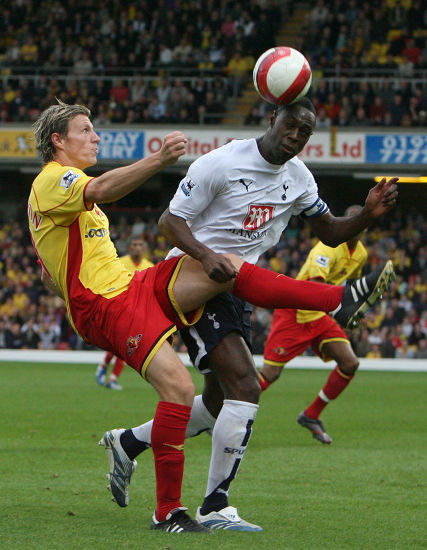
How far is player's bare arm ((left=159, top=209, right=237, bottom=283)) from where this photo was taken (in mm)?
5000

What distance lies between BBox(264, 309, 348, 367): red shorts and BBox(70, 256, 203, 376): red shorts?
471cm

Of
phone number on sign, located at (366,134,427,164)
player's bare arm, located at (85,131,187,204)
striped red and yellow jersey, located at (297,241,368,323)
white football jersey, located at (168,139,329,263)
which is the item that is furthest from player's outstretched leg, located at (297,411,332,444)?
phone number on sign, located at (366,134,427,164)

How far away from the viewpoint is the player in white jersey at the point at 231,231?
518 cm

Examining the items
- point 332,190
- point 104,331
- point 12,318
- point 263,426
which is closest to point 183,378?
point 104,331

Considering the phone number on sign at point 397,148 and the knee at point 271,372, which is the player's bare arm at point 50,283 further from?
the phone number on sign at point 397,148

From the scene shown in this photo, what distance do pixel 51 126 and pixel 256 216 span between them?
4.23 feet

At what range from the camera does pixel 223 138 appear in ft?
82.1

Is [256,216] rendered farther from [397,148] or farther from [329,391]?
[397,148]

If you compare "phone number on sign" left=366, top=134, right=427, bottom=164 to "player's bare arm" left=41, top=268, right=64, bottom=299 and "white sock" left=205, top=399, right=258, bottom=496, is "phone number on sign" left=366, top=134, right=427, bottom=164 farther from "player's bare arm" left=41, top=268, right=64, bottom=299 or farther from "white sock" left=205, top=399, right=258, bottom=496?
"white sock" left=205, top=399, right=258, bottom=496

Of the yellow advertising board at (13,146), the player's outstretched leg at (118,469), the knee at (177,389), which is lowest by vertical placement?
the yellow advertising board at (13,146)

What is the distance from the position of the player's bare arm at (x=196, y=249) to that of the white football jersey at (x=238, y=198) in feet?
0.22

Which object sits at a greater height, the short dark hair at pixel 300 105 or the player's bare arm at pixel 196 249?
the short dark hair at pixel 300 105

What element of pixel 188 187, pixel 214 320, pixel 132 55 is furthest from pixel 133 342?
pixel 132 55

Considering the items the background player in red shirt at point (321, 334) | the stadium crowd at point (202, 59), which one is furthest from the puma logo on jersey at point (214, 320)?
the stadium crowd at point (202, 59)
